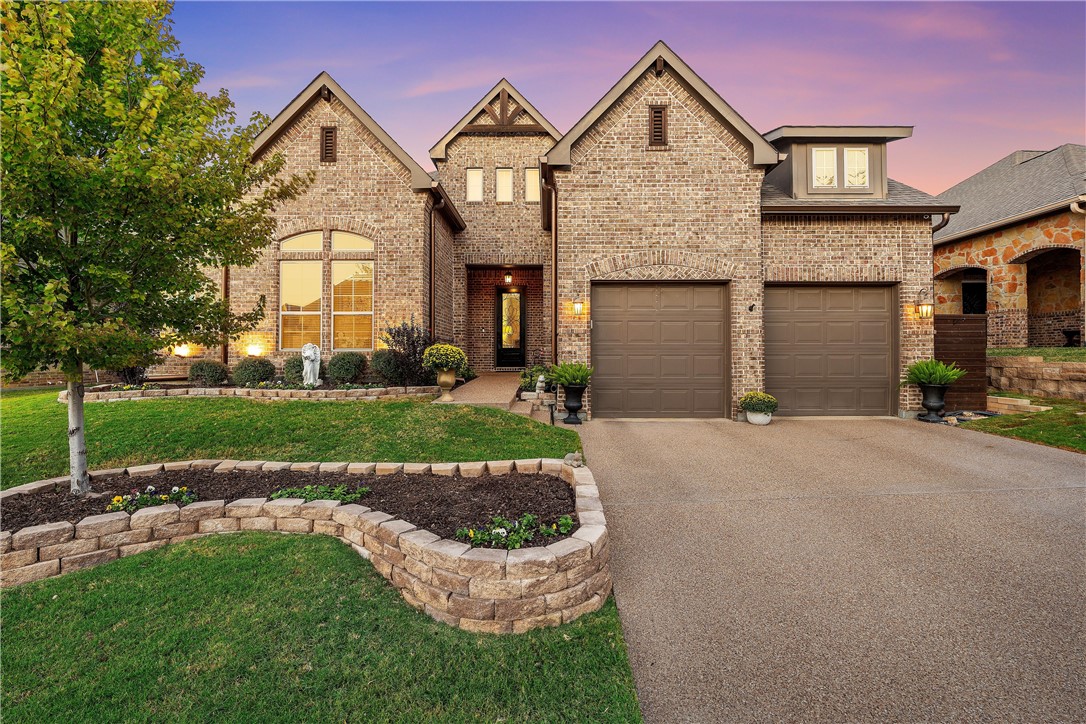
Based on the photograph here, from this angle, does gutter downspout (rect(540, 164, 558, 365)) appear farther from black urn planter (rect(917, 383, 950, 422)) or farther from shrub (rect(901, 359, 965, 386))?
black urn planter (rect(917, 383, 950, 422))

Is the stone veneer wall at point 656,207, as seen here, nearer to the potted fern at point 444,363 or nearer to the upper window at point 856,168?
the potted fern at point 444,363

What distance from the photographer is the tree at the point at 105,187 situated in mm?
3088

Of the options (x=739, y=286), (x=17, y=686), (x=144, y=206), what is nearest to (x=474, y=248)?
(x=739, y=286)

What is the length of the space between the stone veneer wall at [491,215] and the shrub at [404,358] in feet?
11.9

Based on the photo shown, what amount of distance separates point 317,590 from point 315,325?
9098 millimetres

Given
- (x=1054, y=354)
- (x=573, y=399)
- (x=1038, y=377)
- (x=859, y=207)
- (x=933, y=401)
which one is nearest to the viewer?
(x=573, y=399)

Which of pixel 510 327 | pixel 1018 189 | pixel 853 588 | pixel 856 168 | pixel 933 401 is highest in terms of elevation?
pixel 1018 189

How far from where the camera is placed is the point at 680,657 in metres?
2.36

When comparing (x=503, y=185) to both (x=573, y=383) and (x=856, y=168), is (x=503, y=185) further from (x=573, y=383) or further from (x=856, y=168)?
(x=856, y=168)

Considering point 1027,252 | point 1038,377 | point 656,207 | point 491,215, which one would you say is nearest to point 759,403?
point 656,207

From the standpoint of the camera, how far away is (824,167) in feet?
32.7

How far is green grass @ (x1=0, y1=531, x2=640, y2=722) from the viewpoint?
199cm

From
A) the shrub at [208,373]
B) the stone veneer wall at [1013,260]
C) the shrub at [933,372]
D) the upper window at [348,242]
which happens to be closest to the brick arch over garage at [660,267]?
the shrub at [933,372]

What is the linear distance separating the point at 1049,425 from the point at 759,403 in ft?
15.6
